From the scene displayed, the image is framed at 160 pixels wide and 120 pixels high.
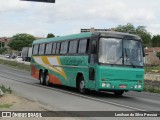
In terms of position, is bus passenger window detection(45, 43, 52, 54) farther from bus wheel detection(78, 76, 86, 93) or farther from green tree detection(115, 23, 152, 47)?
green tree detection(115, 23, 152, 47)

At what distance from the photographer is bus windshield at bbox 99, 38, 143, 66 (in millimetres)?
19719

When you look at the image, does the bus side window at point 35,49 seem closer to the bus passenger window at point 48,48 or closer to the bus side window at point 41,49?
the bus side window at point 41,49

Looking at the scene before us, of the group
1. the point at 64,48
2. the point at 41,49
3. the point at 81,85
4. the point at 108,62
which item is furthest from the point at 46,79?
the point at 108,62

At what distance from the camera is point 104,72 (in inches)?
769

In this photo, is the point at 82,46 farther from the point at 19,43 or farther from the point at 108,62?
the point at 19,43

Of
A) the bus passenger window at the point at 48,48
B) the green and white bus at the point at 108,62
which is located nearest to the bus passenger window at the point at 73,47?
the green and white bus at the point at 108,62

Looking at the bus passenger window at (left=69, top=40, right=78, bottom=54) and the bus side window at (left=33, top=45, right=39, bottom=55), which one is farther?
the bus side window at (left=33, top=45, right=39, bottom=55)

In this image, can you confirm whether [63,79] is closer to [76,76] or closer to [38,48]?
[76,76]


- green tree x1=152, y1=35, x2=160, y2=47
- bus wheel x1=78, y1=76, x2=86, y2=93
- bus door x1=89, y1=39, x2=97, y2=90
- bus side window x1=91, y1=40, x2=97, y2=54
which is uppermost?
green tree x1=152, y1=35, x2=160, y2=47

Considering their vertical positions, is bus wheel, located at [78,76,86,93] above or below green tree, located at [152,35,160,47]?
below

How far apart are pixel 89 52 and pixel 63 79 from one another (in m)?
4.41

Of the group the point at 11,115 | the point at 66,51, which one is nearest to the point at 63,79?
the point at 66,51

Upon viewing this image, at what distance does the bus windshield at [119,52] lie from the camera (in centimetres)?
1972

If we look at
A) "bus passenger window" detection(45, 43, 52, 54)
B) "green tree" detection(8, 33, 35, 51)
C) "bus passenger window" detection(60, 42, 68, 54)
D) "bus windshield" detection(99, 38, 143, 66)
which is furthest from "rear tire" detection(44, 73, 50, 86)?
"green tree" detection(8, 33, 35, 51)
